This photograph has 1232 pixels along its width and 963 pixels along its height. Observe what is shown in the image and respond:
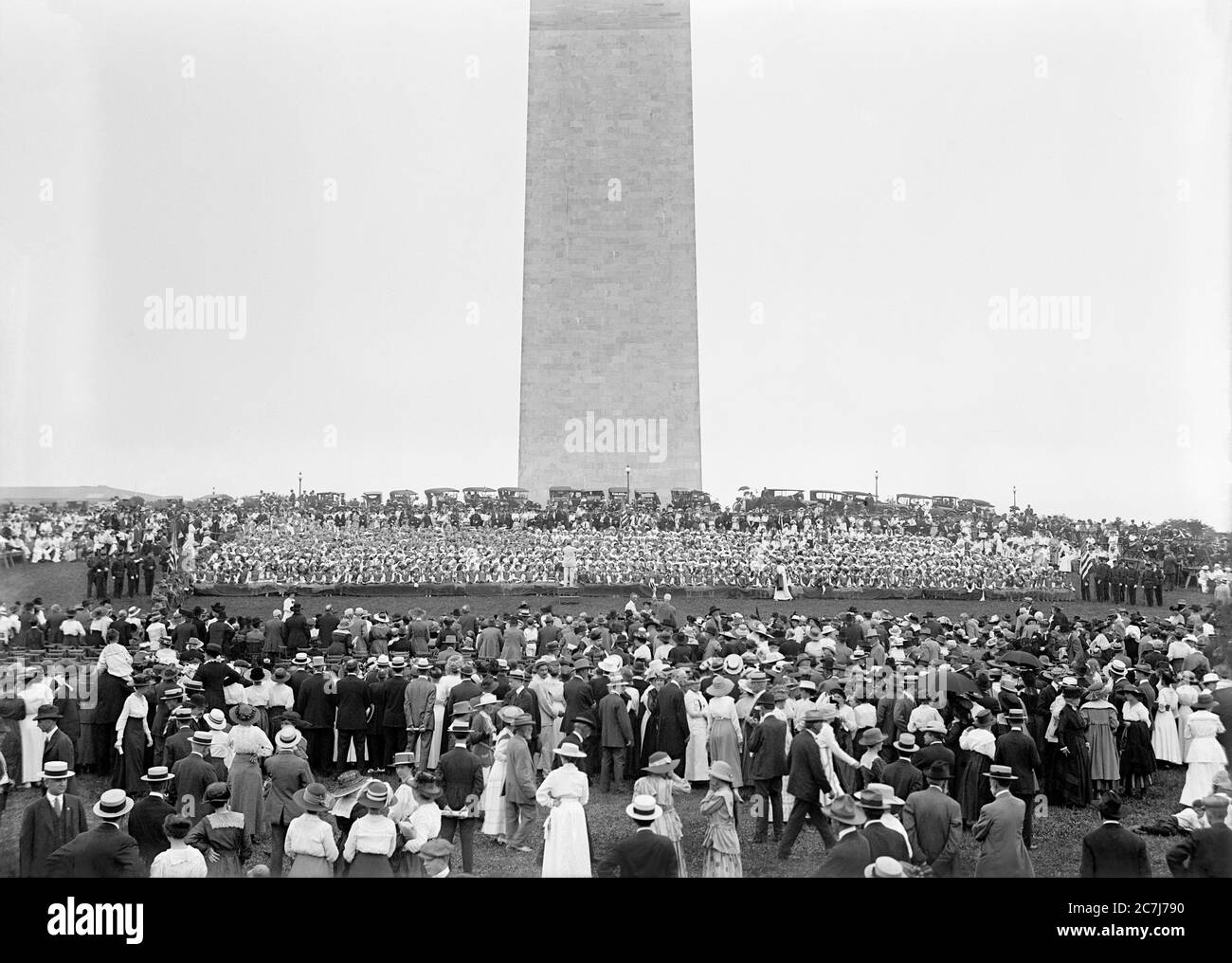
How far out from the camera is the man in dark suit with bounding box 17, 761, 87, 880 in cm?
1030

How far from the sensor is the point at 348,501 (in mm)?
42688

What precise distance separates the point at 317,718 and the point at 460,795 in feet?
13.7

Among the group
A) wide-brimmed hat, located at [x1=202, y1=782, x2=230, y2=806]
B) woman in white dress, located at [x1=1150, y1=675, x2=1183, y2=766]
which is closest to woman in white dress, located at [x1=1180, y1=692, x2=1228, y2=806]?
woman in white dress, located at [x1=1150, y1=675, x2=1183, y2=766]

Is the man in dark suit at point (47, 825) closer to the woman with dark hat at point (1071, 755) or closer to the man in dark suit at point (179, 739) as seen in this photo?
the man in dark suit at point (179, 739)

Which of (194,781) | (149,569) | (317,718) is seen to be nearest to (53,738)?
(194,781)

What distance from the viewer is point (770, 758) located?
12.9 metres

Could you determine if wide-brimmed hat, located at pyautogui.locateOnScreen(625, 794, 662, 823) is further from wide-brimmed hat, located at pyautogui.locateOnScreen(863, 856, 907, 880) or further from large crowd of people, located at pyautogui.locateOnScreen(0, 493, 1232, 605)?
large crowd of people, located at pyautogui.locateOnScreen(0, 493, 1232, 605)

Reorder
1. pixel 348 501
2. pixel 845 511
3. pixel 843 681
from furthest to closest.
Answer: pixel 348 501 → pixel 845 511 → pixel 843 681

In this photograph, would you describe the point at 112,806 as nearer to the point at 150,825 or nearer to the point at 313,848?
the point at 150,825
